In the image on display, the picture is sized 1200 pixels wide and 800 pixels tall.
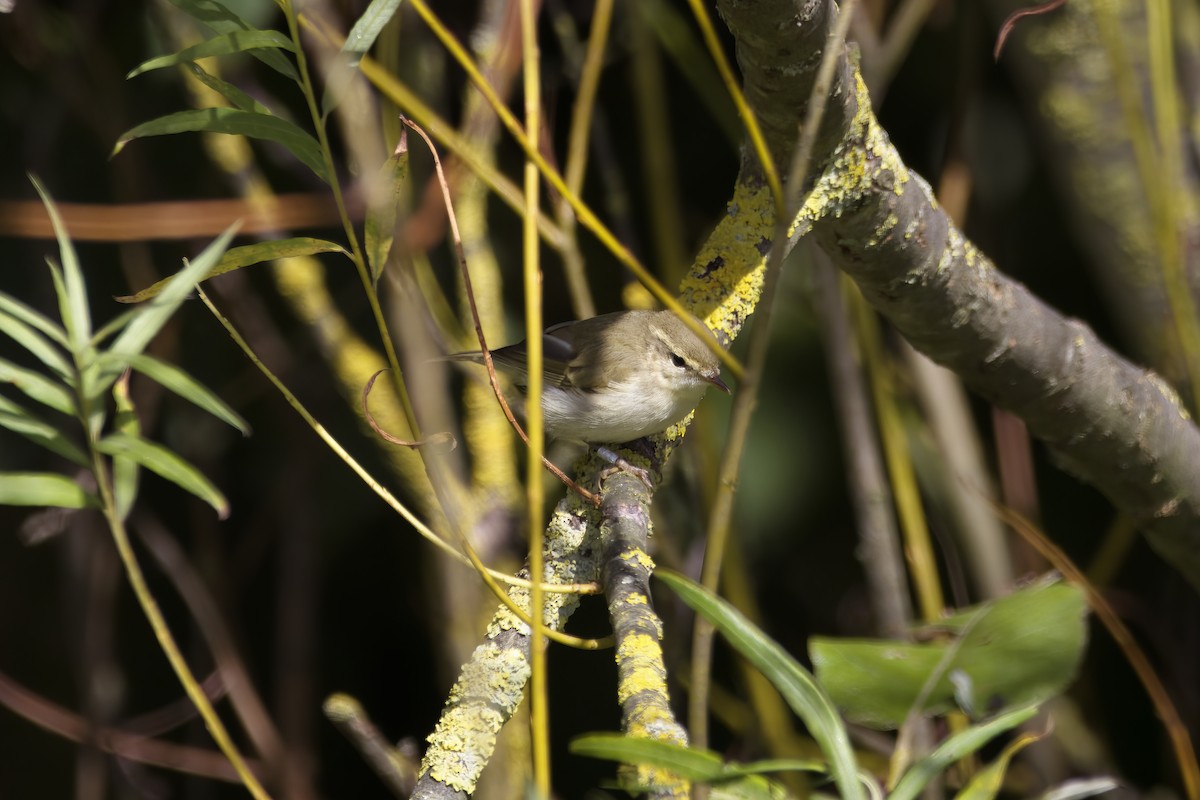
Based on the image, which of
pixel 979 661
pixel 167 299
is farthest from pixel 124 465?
pixel 979 661

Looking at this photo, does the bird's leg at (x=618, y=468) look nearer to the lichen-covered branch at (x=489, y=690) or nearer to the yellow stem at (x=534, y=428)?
the lichen-covered branch at (x=489, y=690)

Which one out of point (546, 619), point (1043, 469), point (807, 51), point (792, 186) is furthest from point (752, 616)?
point (792, 186)

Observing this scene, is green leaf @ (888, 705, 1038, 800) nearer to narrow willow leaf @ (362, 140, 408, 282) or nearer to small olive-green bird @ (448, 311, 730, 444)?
narrow willow leaf @ (362, 140, 408, 282)

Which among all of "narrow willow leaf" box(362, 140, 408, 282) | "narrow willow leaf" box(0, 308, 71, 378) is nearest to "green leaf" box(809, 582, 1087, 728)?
"narrow willow leaf" box(362, 140, 408, 282)

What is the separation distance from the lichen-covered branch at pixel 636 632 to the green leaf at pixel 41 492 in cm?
57

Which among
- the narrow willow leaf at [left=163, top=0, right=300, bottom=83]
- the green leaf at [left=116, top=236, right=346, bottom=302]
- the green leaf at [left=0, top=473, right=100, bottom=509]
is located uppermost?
the narrow willow leaf at [left=163, top=0, right=300, bottom=83]

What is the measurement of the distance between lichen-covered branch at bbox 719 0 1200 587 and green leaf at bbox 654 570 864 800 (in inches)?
28.5

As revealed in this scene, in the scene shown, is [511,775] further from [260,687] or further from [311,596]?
[260,687]

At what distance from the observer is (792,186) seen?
1.01 meters

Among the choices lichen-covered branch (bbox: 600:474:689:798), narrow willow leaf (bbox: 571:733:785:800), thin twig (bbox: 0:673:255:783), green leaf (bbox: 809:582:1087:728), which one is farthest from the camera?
thin twig (bbox: 0:673:255:783)

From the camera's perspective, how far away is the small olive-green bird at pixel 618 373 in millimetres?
2099

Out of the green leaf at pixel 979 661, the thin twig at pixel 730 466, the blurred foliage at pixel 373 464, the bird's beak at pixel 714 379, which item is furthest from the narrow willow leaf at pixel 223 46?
the blurred foliage at pixel 373 464

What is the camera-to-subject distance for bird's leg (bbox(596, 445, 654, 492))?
1.48 m

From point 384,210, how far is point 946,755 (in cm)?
79
